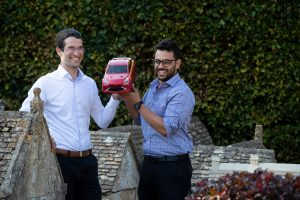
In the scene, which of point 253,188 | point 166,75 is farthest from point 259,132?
point 253,188

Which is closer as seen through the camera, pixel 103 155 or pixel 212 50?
pixel 103 155

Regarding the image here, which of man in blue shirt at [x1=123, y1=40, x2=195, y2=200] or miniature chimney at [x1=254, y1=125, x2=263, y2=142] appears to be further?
miniature chimney at [x1=254, y1=125, x2=263, y2=142]

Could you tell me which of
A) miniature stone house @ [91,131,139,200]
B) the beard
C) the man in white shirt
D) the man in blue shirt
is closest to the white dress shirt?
the man in white shirt

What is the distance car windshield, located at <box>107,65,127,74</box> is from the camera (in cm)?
723

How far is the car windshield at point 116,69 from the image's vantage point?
723 centimetres

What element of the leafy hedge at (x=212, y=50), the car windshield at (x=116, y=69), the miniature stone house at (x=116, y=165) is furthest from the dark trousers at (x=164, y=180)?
the leafy hedge at (x=212, y=50)

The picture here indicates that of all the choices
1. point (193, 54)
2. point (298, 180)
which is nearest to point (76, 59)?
point (298, 180)

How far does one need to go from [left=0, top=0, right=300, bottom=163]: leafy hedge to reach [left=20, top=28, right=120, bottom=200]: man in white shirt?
5834 mm

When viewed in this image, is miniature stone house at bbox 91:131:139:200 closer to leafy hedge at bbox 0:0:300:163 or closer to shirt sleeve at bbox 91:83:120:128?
leafy hedge at bbox 0:0:300:163

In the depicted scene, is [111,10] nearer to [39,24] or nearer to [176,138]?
[39,24]

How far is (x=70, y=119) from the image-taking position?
7.29 m

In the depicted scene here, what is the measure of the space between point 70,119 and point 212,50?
6094mm

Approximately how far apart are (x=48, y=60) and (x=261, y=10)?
371 cm

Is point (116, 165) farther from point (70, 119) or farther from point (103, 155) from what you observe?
point (70, 119)
